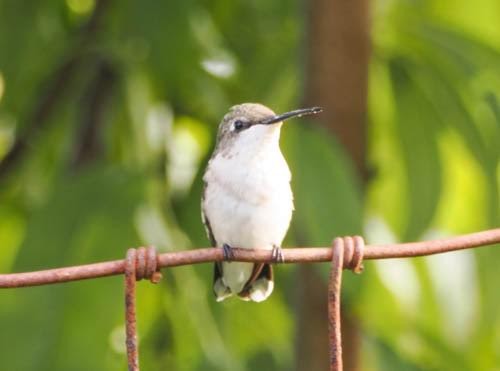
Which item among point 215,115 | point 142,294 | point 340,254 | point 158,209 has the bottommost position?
point 340,254

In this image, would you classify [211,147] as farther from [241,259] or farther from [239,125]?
[241,259]

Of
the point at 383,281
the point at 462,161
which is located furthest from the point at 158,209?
the point at 462,161

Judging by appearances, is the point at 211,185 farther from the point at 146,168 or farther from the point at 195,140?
the point at 195,140

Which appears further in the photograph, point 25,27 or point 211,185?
point 25,27

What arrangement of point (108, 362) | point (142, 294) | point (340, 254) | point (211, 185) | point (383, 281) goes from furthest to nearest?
1. point (383, 281)
2. point (142, 294)
3. point (108, 362)
4. point (211, 185)
5. point (340, 254)

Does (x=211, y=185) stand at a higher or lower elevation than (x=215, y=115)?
lower

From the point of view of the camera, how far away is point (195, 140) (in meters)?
5.12

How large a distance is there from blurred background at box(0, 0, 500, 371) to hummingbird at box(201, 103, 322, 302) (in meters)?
0.53

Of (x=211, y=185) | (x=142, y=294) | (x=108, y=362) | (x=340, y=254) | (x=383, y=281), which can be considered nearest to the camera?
(x=340, y=254)

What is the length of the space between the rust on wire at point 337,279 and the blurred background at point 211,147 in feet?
5.24

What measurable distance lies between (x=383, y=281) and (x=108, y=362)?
135 cm

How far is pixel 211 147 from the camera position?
4598 mm

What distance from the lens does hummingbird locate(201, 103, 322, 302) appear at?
11.5 feet

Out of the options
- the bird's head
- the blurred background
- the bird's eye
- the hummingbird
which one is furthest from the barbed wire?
the blurred background
